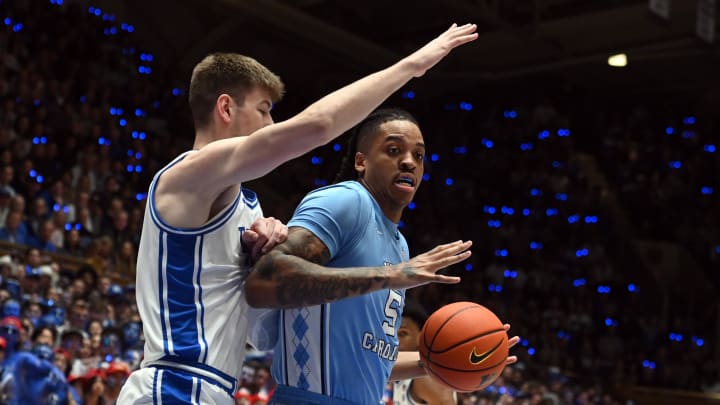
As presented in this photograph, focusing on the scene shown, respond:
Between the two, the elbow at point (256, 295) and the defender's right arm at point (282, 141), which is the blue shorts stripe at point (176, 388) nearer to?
the elbow at point (256, 295)

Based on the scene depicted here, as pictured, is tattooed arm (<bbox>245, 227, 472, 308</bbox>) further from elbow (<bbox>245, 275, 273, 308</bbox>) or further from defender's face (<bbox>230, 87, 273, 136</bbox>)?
defender's face (<bbox>230, 87, 273, 136</bbox>)

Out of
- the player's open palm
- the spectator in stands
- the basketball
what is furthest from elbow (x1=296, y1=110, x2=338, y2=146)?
the spectator in stands

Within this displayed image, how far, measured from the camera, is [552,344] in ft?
50.5

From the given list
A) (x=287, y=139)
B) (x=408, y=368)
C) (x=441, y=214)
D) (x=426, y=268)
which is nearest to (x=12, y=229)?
(x=408, y=368)

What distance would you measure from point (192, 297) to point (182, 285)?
1.9 inches

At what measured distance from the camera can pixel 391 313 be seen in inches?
124

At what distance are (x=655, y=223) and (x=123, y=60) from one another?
1078 cm

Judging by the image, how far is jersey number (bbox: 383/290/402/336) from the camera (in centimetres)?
312

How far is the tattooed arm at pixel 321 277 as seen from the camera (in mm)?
2652

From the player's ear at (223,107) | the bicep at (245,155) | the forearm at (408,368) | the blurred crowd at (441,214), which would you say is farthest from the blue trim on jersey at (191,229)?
the blurred crowd at (441,214)

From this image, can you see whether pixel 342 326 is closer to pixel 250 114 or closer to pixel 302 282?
pixel 302 282

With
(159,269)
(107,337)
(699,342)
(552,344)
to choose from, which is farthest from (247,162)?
(699,342)

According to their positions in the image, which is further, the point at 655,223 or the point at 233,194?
the point at 655,223

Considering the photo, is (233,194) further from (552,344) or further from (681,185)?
(681,185)
